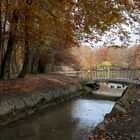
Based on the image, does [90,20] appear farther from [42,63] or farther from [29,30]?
[42,63]

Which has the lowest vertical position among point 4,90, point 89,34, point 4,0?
point 4,90

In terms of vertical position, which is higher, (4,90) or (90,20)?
(90,20)

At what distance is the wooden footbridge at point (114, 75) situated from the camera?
26594 millimetres

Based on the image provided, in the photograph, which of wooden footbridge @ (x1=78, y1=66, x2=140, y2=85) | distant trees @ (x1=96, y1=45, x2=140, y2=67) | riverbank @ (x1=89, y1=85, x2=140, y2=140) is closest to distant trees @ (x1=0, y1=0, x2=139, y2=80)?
riverbank @ (x1=89, y1=85, x2=140, y2=140)

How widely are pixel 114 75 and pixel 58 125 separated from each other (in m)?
15.2

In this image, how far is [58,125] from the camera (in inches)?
568

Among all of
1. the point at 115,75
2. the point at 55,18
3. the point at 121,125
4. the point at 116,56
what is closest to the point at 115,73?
the point at 115,75

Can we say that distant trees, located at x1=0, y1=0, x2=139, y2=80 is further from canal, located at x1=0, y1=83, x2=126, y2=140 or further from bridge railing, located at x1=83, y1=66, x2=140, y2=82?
bridge railing, located at x1=83, y1=66, x2=140, y2=82

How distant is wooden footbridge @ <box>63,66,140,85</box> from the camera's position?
26.6 m

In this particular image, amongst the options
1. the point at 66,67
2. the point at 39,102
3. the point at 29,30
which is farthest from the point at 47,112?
the point at 66,67

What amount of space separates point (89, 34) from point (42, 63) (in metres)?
15.0

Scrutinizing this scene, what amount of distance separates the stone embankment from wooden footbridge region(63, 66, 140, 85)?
5875 millimetres

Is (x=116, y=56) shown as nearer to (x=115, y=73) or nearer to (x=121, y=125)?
(x=115, y=73)

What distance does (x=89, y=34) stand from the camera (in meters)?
18.2
